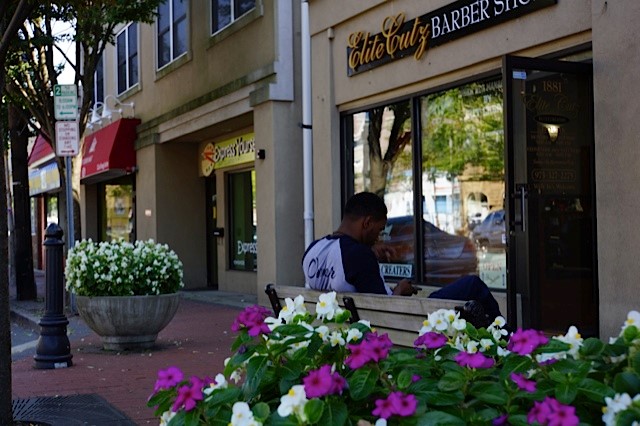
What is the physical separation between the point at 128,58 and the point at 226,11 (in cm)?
701

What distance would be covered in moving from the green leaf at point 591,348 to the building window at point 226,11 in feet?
40.6

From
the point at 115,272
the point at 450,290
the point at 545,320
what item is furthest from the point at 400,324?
the point at 115,272

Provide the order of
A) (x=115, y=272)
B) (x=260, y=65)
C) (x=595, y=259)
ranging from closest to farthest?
(x=595, y=259)
(x=115, y=272)
(x=260, y=65)

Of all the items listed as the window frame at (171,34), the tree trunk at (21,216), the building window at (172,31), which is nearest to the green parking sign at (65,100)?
the window frame at (171,34)

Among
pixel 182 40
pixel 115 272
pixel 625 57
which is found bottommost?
pixel 115 272

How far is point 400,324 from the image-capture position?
4500 millimetres

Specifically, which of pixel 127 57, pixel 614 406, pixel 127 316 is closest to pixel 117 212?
pixel 127 57

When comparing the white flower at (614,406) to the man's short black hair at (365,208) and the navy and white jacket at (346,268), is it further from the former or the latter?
the man's short black hair at (365,208)

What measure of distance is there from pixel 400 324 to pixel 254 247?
12.6m

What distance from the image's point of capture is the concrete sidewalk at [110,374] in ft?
21.4

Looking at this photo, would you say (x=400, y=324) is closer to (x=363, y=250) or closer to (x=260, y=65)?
(x=363, y=250)

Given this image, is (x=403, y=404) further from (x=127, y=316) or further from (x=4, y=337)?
(x=127, y=316)

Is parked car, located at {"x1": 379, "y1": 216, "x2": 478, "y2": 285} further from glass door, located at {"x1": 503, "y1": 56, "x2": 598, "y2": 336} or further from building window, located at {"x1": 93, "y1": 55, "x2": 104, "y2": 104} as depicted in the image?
building window, located at {"x1": 93, "y1": 55, "x2": 104, "y2": 104}

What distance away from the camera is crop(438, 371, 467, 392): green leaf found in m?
2.64
